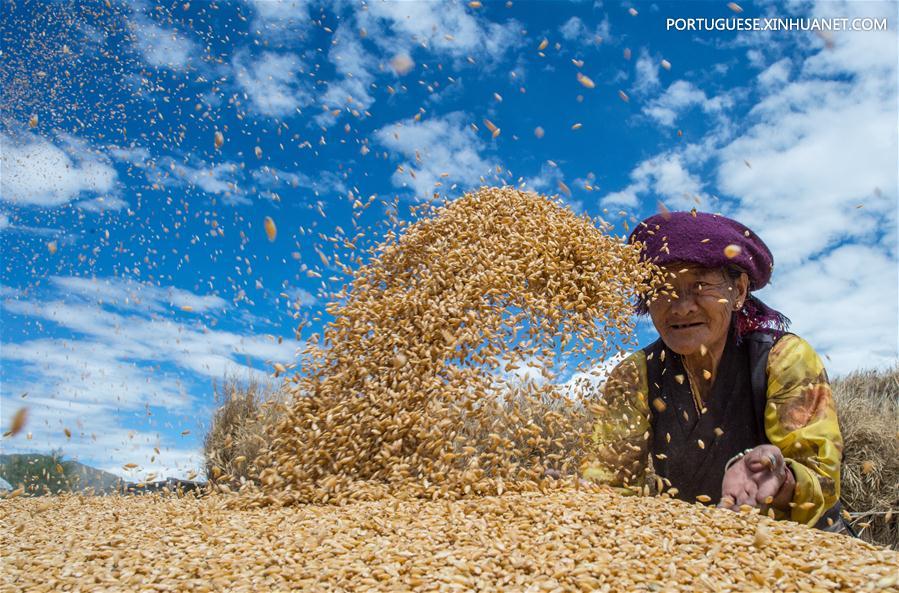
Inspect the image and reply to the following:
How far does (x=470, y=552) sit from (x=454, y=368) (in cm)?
113

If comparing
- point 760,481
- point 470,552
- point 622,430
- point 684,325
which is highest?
point 684,325

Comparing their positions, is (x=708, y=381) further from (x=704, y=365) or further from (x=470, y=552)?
(x=470, y=552)

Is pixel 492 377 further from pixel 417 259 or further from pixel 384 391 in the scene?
pixel 417 259

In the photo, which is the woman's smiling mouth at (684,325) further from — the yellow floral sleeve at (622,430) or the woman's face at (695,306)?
the yellow floral sleeve at (622,430)

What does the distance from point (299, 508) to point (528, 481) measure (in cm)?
106

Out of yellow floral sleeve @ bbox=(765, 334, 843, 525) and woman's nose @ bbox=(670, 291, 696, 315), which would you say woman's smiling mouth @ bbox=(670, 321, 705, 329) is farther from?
yellow floral sleeve @ bbox=(765, 334, 843, 525)

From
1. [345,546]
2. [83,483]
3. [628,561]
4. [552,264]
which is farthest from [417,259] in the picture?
[83,483]

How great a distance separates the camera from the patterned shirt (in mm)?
2777

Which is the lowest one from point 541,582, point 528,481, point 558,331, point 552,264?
point 541,582

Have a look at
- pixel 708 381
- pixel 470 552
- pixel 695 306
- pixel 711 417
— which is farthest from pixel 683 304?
pixel 470 552

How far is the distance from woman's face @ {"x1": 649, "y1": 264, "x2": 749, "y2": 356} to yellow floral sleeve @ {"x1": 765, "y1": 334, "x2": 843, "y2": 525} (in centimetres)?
31

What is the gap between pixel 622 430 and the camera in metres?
3.38

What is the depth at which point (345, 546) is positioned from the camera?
226 centimetres

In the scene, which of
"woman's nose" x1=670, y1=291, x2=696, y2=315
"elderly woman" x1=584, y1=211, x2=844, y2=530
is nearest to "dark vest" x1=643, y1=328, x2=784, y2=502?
"elderly woman" x1=584, y1=211, x2=844, y2=530
